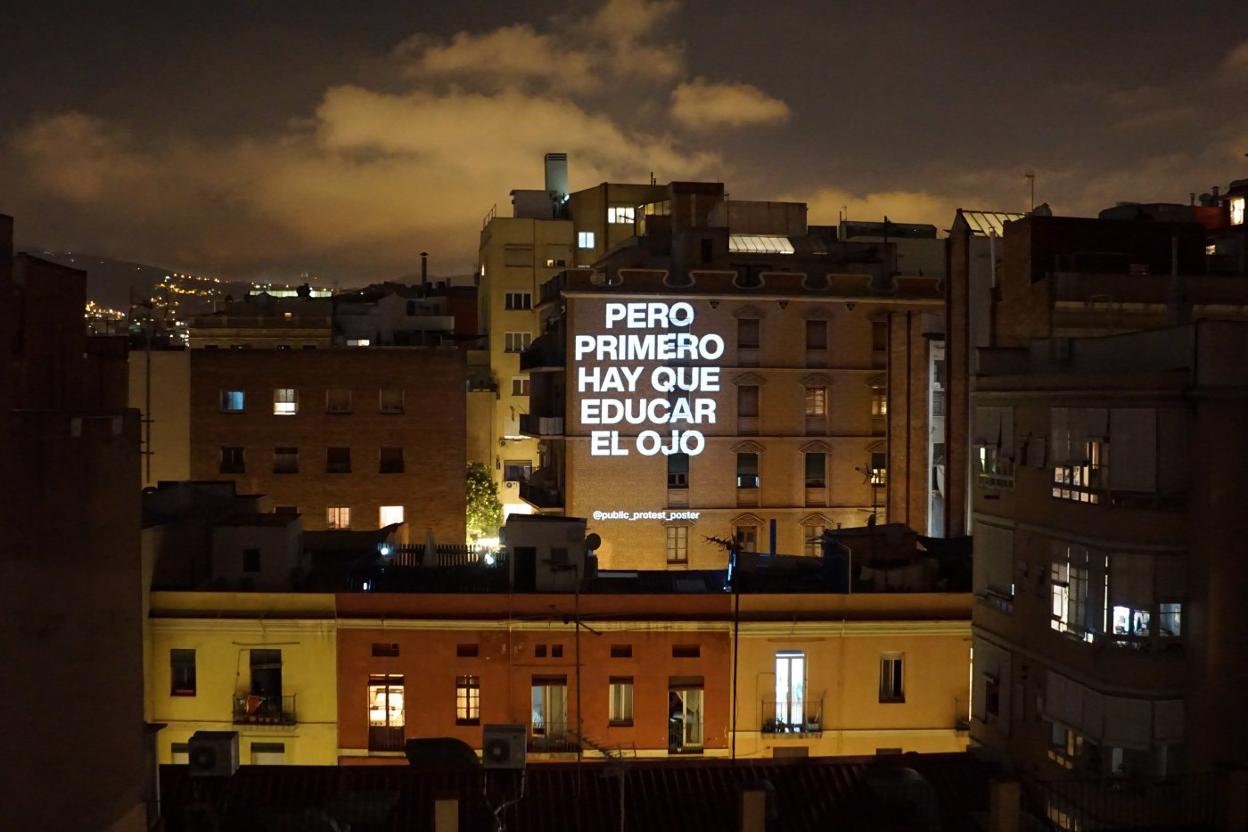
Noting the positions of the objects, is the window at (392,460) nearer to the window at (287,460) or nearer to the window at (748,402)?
the window at (287,460)

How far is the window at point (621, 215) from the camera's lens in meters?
68.4

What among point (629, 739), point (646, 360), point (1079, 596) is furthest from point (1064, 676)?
point (646, 360)

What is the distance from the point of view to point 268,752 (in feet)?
80.7

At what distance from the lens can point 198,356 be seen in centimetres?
4350

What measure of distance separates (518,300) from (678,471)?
24.5 meters

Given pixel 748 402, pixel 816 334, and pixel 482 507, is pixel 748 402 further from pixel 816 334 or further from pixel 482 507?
pixel 482 507

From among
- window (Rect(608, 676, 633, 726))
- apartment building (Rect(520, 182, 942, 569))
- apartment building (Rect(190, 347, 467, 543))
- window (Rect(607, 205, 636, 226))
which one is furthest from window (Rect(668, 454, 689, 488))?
window (Rect(607, 205, 636, 226))

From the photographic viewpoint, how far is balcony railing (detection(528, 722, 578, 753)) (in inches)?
949

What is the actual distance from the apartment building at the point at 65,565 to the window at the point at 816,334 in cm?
3346

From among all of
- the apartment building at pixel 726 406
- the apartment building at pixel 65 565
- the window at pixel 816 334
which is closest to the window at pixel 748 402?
the apartment building at pixel 726 406

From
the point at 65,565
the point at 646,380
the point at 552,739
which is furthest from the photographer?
the point at 646,380

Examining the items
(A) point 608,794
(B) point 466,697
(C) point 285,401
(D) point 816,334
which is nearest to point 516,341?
(C) point 285,401

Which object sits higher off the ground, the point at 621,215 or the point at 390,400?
the point at 621,215

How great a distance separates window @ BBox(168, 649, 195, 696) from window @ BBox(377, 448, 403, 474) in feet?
64.0
